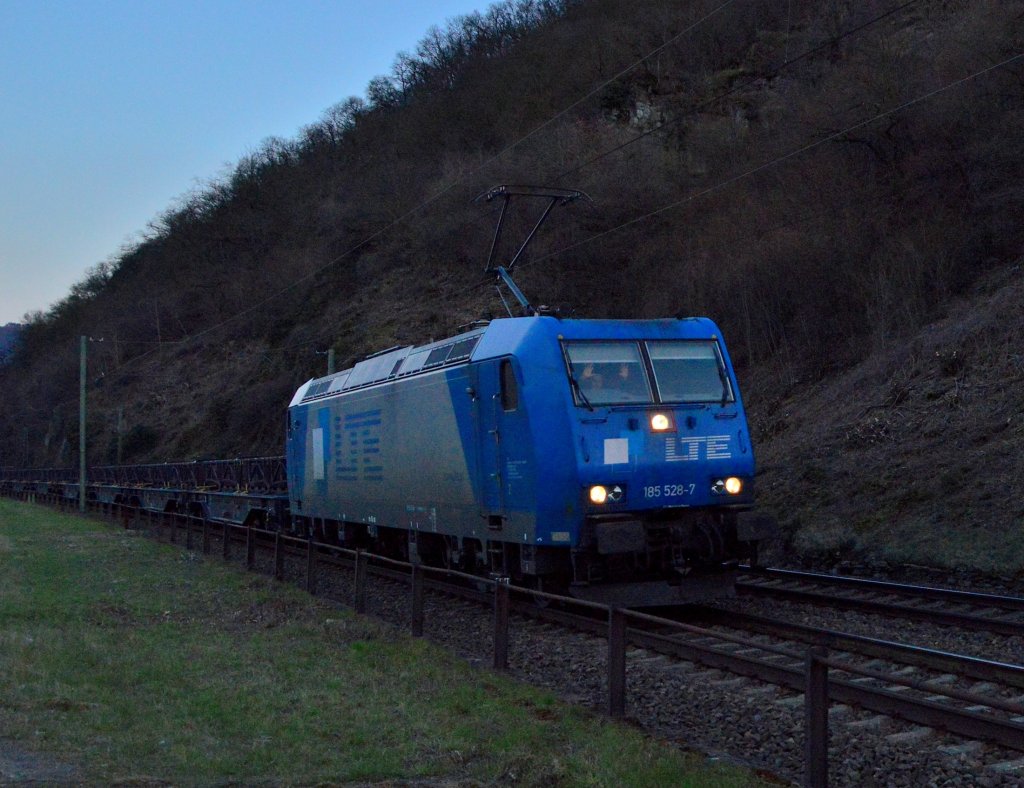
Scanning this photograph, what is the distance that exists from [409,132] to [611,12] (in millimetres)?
13894

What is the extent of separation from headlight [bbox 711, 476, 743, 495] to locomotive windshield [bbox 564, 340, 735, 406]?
37.8 inches

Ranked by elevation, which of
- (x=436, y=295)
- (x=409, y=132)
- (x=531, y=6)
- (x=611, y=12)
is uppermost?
(x=531, y=6)

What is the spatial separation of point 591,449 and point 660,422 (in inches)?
37.9

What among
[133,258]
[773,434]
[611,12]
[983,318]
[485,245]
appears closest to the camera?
[983,318]

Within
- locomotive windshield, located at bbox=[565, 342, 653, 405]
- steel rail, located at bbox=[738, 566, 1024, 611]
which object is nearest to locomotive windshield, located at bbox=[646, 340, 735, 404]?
locomotive windshield, located at bbox=[565, 342, 653, 405]

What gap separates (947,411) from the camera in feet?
66.6

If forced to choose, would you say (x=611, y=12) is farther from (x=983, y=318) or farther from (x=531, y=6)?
(x=983, y=318)

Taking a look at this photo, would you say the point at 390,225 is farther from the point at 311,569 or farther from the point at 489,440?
→ the point at 489,440

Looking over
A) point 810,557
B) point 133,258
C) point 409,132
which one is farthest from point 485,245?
point 133,258

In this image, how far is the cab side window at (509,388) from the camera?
489 inches

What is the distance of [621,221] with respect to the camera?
3847 cm

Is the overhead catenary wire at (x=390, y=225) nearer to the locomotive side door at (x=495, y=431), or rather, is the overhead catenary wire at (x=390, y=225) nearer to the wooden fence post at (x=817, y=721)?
the locomotive side door at (x=495, y=431)

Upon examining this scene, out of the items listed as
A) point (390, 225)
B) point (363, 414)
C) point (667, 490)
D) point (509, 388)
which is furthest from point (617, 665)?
point (390, 225)

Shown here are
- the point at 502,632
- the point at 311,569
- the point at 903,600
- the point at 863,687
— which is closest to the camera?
the point at 863,687
